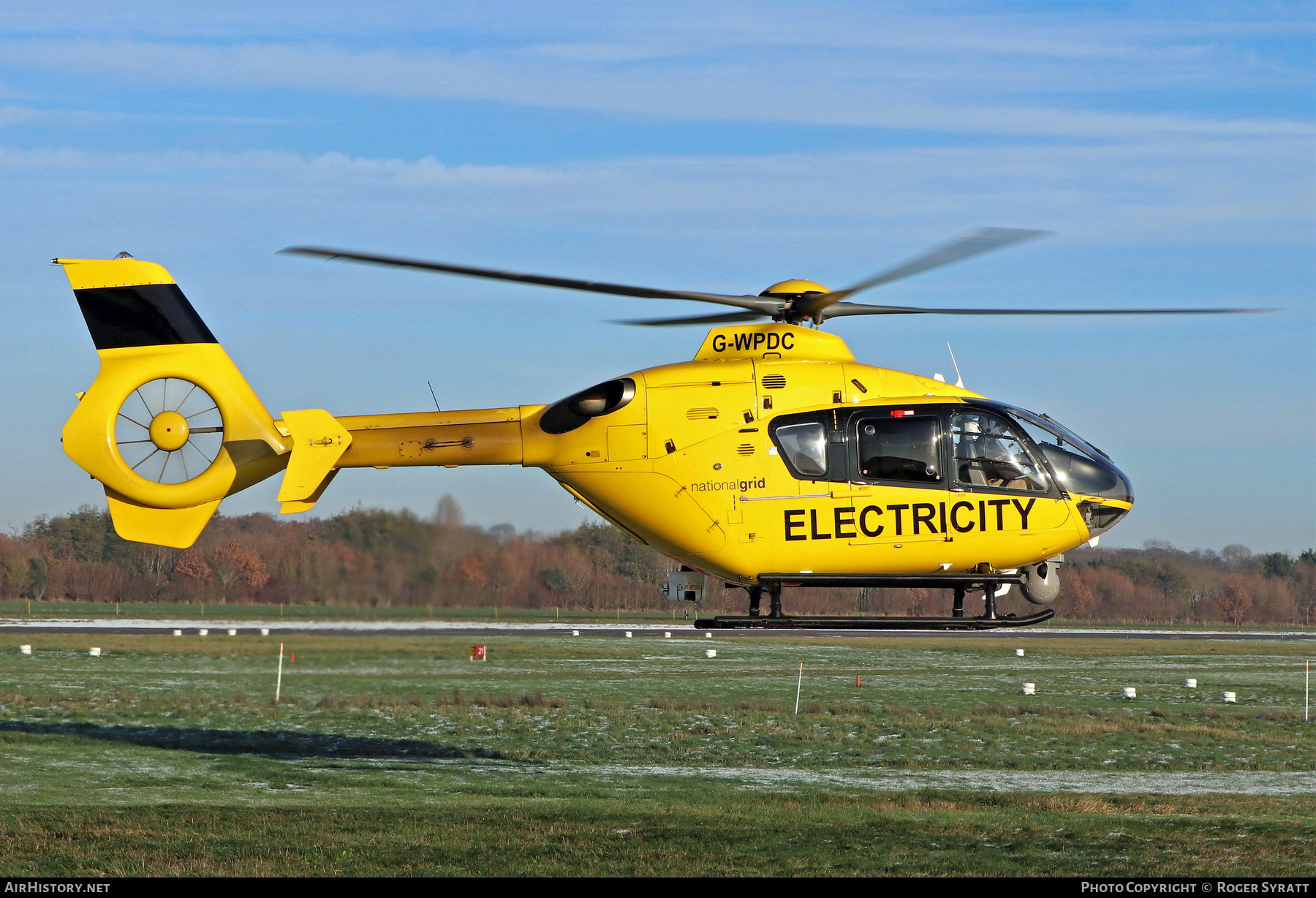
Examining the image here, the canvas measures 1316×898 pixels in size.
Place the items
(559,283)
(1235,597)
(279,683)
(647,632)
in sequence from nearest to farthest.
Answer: (559,283) → (279,683) → (647,632) → (1235,597)

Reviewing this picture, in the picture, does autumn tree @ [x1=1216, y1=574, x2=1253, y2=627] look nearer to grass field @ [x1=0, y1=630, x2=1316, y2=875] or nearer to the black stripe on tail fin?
grass field @ [x1=0, y1=630, x2=1316, y2=875]

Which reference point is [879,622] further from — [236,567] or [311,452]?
[236,567]

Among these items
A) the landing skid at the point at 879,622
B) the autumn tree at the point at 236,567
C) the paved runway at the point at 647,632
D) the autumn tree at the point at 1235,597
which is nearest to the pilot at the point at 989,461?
the landing skid at the point at 879,622

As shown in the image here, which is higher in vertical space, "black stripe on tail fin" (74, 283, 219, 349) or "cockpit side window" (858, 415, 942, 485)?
"black stripe on tail fin" (74, 283, 219, 349)

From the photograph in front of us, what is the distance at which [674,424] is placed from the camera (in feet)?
50.1

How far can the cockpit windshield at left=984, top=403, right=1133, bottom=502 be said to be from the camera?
15.2 m

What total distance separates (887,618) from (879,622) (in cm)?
42

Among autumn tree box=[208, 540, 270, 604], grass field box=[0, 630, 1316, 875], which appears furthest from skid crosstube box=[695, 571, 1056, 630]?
grass field box=[0, 630, 1316, 875]

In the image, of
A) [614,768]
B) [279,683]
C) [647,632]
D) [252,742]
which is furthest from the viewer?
[647,632]

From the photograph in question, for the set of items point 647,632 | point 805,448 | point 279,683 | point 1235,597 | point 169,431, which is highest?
point 805,448

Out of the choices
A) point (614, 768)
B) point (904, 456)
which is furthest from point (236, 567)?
point (614, 768)

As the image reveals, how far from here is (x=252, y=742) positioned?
4656cm

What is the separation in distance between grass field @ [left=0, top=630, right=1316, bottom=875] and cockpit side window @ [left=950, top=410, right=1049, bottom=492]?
10.6 meters

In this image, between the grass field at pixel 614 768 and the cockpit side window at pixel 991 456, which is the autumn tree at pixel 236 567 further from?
the cockpit side window at pixel 991 456
